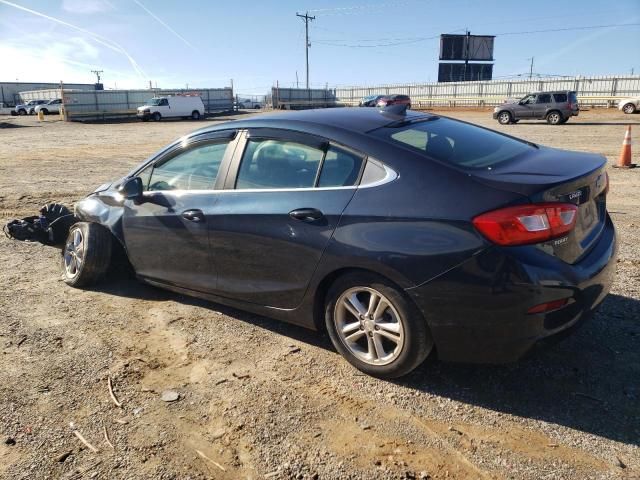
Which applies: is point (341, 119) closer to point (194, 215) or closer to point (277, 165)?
point (277, 165)

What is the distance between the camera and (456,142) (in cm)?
344

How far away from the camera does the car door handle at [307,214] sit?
126 inches

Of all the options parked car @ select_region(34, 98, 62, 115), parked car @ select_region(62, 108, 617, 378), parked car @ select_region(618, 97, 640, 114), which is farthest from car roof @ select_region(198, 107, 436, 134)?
parked car @ select_region(34, 98, 62, 115)

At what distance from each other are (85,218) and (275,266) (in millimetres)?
2439

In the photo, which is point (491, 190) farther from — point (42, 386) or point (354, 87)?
point (354, 87)

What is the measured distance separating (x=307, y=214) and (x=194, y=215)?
1048mm

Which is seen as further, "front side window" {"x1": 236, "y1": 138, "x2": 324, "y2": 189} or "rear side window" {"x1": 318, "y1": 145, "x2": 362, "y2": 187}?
"front side window" {"x1": 236, "y1": 138, "x2": 324, "y2": 189}

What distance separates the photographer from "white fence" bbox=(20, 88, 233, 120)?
4275 cm

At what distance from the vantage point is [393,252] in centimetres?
289

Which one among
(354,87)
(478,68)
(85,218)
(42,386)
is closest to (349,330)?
(42,386)

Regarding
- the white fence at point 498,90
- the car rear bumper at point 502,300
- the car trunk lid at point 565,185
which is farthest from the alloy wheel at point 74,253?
the white fence at point 498,90

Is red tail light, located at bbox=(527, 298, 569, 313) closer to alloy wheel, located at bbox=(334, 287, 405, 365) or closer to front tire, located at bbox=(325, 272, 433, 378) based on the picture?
front tire, located at bbox=(325, 272, 433, 378)

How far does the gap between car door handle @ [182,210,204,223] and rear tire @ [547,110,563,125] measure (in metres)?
26.5

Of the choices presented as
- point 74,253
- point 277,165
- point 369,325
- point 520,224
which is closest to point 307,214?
point 277,165
